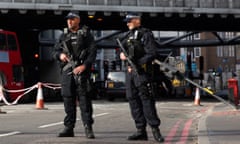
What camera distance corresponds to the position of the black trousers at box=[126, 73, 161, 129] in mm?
7484

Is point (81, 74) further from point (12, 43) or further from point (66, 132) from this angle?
point (12, 43)

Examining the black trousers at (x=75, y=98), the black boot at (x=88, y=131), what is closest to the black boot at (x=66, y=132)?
the black trousers at (x=75, y=98)

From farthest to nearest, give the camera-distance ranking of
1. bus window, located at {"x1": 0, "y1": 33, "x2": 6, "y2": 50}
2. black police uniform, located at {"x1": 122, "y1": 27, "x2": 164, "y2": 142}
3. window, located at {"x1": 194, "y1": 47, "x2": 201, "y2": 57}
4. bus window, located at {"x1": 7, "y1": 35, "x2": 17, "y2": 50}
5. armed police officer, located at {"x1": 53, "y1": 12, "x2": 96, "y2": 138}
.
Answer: window, located at {"x1": 194, "y1": 47, "x2": 201, "y2": 57}, bus window, located at {"x1": 7, "y1": 35, "x2": 17, "y2": 50}, bus window, located at {"x1": 0, "y1": 33, "x2": 6, "y2": 50}, armed police officer, located at {"x1": 53, "y1": 12, "x2": 96, "y2": 138}, black police uniform, located at {"x1": 122, "y1": 27, "x2": 164, "y2": 142}

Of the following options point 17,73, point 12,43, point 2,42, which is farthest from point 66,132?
point 17,73

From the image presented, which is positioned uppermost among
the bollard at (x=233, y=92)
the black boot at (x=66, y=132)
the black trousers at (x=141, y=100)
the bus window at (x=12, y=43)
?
the bus window at (x=12, y=43)

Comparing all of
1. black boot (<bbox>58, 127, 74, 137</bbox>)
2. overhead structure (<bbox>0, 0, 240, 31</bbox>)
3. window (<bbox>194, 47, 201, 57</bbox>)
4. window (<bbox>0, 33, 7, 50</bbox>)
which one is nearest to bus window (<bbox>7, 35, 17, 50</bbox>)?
window (<bbox>0, 33, 7, 50</bbox>)

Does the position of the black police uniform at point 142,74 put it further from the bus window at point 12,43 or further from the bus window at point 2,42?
the bus window at point 12,43

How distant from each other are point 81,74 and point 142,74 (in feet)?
3.14

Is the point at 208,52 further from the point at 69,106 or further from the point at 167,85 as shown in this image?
the point at 69,106

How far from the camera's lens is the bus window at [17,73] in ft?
89.5

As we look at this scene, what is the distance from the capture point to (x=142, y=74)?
7504 mm

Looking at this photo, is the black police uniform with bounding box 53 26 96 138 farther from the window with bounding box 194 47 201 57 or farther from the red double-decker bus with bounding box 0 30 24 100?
the window with bounding box 194 47 201 57

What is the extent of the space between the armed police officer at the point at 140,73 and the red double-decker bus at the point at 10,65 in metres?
19.0

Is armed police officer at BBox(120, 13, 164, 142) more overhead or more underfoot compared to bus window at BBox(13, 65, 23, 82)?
more overhead
